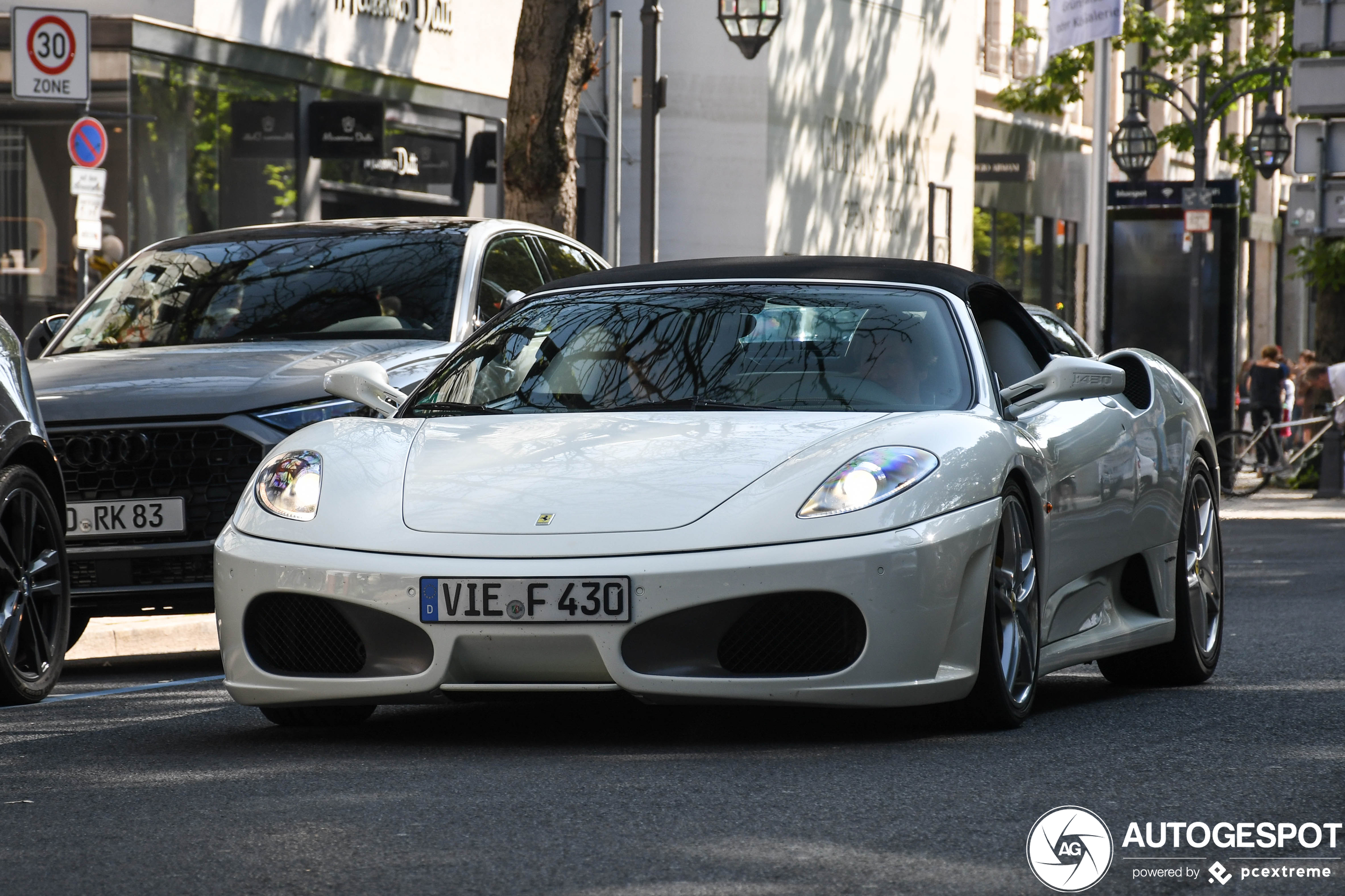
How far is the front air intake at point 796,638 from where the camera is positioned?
5898mm

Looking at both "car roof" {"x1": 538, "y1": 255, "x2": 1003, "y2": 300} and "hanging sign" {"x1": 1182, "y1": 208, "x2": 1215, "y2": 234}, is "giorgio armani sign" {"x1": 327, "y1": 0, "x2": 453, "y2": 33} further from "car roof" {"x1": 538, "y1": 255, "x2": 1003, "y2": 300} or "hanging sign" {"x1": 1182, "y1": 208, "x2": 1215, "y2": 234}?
"car roof" {"x1": 538, "y1": 255, "x2": 1003, "y2": 300}

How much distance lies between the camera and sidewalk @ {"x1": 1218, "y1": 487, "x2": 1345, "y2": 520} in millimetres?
21797

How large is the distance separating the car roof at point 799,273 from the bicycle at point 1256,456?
62.5 ft

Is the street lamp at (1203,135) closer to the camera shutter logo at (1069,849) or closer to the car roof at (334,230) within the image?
the car roof at (334,230)

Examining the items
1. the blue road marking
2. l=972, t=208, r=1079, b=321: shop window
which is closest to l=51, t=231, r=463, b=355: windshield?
the blue road marking

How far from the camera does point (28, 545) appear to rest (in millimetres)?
7457

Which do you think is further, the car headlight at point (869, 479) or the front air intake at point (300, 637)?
the front air intake at point (300, 637)

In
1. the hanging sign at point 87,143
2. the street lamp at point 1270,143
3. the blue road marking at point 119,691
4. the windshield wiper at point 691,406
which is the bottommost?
the blue road marking at point 119,691

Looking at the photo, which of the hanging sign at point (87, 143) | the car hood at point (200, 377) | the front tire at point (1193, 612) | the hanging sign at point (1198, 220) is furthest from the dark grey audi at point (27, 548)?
the hanging sign at point (1198, 220)

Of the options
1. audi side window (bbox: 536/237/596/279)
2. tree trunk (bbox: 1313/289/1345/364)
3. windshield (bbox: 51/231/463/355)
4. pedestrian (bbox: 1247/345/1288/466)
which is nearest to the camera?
windshield (bbox: 51/231/463/355)

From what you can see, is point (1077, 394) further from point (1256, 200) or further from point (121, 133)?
point (1256, 200)

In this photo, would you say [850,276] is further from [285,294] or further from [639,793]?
[285,294]

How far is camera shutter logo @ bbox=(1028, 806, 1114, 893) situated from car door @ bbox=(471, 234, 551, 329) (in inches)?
216

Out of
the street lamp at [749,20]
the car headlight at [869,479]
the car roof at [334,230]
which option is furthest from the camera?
the street lamp at [749,20]
